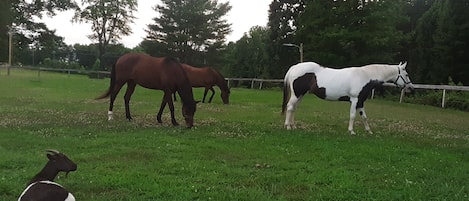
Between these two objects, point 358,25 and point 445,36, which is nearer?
point 445,36

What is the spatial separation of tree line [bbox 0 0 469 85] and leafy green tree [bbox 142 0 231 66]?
0.14m

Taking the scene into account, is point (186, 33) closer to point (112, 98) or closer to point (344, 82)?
point (112, 98)

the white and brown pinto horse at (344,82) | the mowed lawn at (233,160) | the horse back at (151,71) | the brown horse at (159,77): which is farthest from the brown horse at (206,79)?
the white and brown pinto horse at (344,82)

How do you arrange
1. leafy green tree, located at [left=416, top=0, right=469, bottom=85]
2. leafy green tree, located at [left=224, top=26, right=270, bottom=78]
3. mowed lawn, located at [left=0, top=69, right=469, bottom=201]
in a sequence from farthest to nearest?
leafy green tree, located at [left=224, top=26, right=270, bottom=78], leafy green tree, located at [left=416, top=0, right=469, bottom=85], mowed lawn, located at [left=0, top=69, right=469, bottom=201]

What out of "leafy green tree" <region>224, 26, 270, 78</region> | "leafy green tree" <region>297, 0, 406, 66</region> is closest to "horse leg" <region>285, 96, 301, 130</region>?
"leafy green tree" <region>297, 0, 406, 66</region>

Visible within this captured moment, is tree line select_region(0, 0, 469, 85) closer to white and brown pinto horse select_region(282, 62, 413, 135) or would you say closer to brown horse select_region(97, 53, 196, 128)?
white and brown pinto horse select_region(282, 62, 413, 135)

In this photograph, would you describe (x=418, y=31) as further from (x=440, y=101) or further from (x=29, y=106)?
(x=29, y=106)

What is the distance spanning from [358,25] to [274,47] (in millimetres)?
14685

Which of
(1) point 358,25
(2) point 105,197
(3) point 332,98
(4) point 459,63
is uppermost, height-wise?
(1) point 358,25

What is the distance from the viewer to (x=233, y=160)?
7.75m

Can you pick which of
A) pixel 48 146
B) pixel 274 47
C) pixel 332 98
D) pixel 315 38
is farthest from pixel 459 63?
pixel 48 146

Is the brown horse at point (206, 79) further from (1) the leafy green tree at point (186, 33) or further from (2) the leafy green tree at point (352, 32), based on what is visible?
(1) the leafy green tree at point (186, 33)

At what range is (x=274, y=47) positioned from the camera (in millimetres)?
54938

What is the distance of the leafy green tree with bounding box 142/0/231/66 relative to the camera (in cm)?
6494
